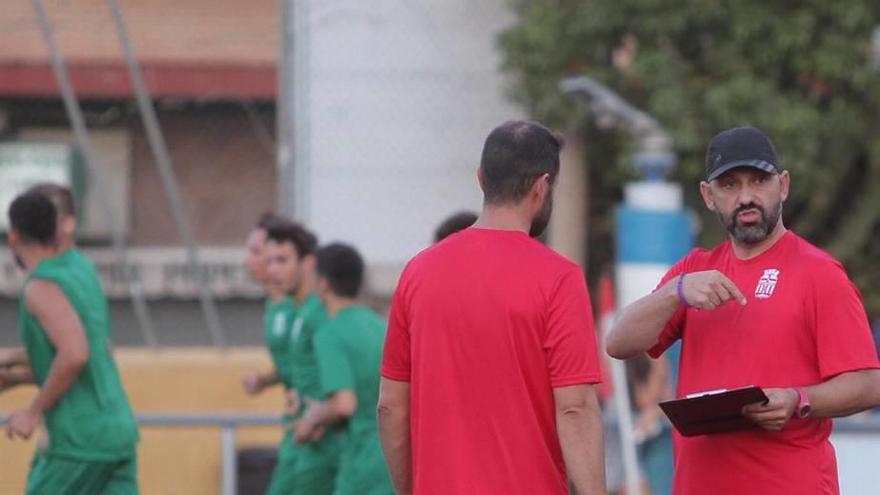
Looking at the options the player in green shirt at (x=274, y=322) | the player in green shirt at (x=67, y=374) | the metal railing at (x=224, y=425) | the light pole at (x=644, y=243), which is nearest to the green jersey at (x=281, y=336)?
the player in green shirt at (x=274, y=322)

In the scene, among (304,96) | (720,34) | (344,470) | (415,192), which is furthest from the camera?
(720,34)

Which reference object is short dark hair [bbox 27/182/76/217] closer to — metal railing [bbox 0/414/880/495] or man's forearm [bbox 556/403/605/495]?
metal railing [bbox 0/414/880/495]

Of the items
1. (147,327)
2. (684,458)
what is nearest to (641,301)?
(684,458)

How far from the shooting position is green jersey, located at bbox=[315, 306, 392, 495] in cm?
738

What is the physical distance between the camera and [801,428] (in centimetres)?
468

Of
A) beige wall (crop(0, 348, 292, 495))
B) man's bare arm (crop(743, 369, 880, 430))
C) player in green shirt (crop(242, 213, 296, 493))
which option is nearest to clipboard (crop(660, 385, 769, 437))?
man's bare arm (crop(743, 369, 880, 430))

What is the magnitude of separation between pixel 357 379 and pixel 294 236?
1.30 metres

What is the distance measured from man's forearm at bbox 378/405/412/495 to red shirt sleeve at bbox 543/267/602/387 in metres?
0.54

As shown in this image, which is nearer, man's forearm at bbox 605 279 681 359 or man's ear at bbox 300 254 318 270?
man's forearm at bbox 605 279 681 359

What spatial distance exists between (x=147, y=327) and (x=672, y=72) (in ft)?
16.8

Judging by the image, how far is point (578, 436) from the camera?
4.58 metres

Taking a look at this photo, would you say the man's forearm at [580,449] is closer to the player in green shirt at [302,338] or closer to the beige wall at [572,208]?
the player in green shirt at [302,338]

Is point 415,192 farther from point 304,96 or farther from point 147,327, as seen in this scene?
point 147,327

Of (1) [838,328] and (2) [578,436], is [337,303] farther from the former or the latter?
(1) [838,328]
